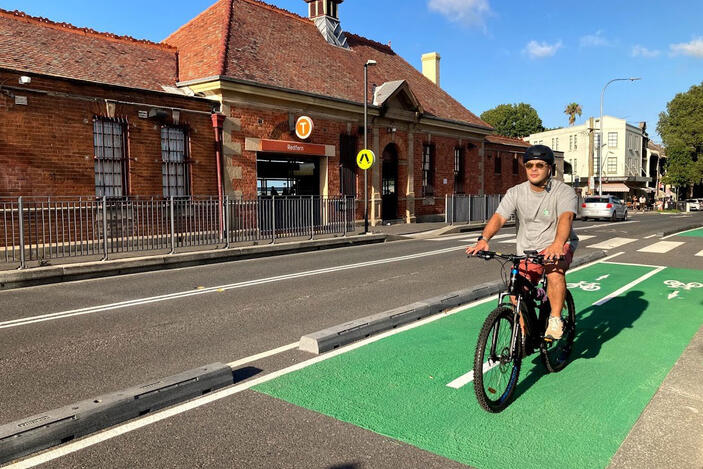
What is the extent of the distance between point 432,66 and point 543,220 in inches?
1278

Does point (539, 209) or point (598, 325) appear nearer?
point (539, 209)

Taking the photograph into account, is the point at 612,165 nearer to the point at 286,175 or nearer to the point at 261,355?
the point at 286,175

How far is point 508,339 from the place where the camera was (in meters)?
3.97

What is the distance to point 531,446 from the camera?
3352mm

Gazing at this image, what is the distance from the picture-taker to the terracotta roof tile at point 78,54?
1514cm

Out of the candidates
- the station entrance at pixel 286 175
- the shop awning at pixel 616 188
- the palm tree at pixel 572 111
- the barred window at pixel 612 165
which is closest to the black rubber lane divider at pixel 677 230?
the station entrance at pixel 286 175

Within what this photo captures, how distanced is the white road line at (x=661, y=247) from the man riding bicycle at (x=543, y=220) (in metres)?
12.2

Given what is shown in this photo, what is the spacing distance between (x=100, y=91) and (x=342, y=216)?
8.69 metres

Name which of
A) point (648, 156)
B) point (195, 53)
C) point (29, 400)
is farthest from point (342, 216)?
point (648, 156)

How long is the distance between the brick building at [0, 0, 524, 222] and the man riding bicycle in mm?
13689

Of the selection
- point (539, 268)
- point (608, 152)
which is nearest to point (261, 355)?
point (539, 268)

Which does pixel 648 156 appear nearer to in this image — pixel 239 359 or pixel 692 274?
pixel 692 274

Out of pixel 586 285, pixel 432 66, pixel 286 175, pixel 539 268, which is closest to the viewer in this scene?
pixel 539 268

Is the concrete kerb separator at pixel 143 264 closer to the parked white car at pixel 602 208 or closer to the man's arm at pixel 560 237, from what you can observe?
the man's arm at pixel 560 237
